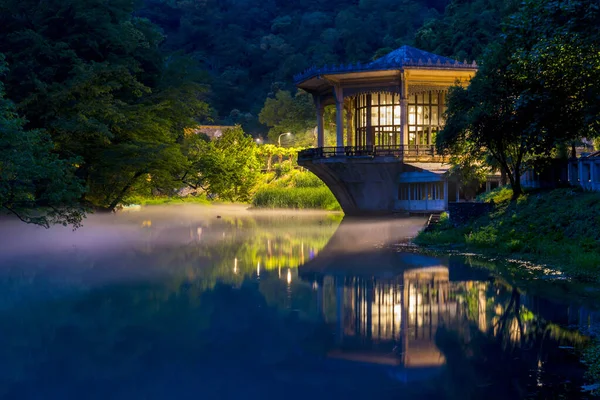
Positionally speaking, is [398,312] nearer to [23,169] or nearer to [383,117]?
[23,169]

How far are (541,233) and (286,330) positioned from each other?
11.9m

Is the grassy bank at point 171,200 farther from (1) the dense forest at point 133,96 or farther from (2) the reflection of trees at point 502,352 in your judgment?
(2) the reflection of trees at point 502,352

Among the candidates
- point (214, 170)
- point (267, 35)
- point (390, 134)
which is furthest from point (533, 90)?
point (267, 35)

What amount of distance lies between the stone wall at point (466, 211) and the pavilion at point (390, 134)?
486 inches

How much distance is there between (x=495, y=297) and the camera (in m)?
14.7

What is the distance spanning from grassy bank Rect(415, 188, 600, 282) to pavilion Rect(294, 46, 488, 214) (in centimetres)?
1413

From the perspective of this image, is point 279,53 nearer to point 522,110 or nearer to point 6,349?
point 522,110

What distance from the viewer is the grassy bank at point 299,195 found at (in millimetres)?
58306

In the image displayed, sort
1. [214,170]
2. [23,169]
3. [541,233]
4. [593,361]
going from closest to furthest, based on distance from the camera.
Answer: [593,361], [541,233], [23,169], [214,170]

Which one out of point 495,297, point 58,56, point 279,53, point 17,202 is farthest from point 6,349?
point 279,53

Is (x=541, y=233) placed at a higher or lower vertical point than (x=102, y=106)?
lower

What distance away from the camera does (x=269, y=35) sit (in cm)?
12162

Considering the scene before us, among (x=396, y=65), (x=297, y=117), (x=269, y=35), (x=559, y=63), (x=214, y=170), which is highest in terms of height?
(x=269, y=35)

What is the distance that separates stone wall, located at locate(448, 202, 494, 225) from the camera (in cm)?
2712
